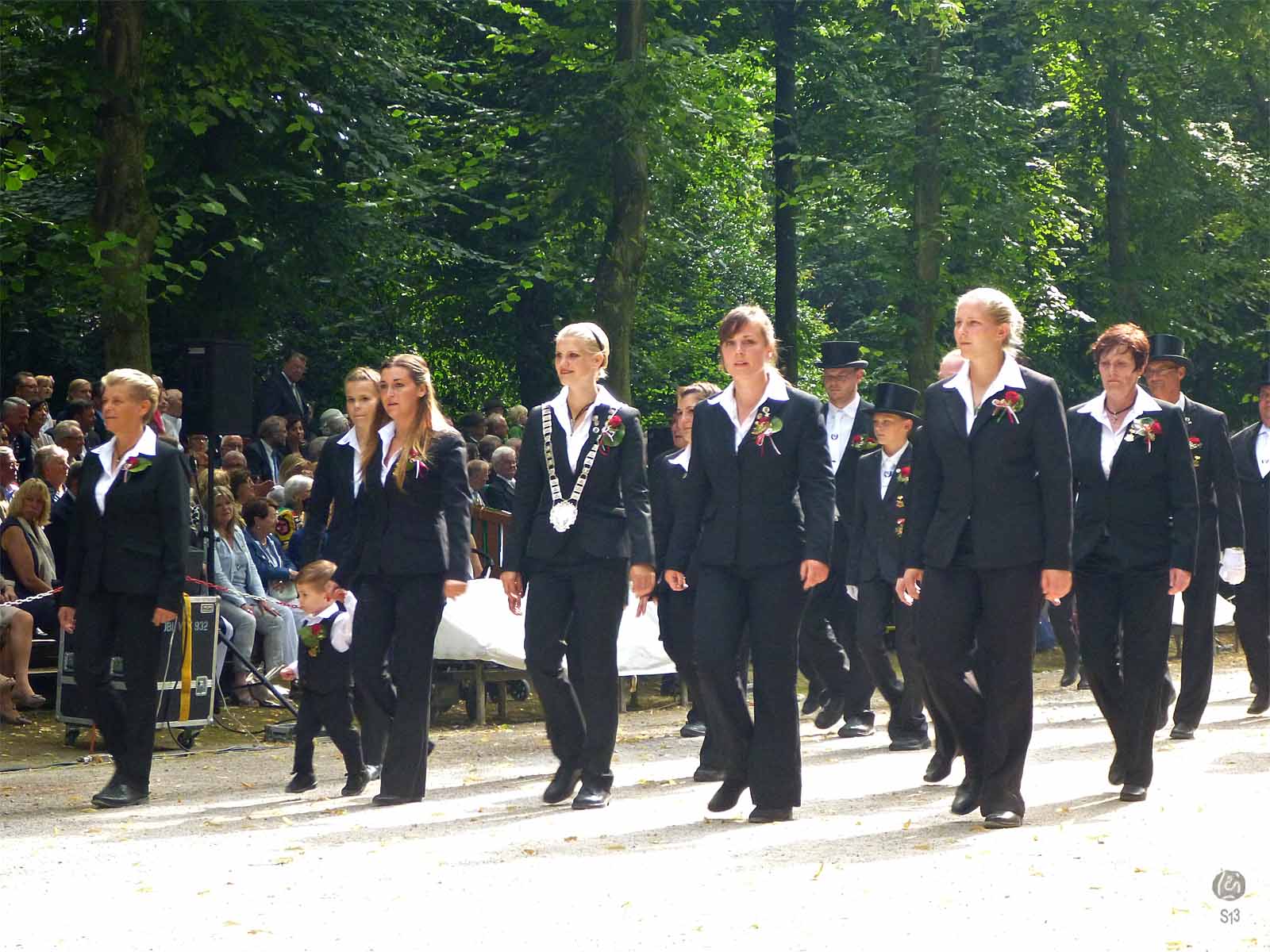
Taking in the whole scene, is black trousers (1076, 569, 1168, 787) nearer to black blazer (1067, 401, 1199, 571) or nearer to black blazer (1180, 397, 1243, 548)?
black blazer (1067, 401, 1199, 571)

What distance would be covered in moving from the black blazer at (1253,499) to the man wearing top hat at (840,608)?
111 inches

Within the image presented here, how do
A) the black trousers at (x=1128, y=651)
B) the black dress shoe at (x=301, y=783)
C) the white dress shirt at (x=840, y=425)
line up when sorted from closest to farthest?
the black trousers at (x=1128, y=651)
the black dress shoe at (x=301, y=783)
the white dress shirt at (x=840, y=425)

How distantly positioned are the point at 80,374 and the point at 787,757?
20.8 meters

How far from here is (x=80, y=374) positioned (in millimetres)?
27562

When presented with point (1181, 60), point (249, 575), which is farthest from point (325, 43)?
point (1181, 60)

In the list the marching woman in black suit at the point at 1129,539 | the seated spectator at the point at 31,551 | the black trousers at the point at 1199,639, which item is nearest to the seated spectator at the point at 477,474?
the seated spectator at the point at 31,551

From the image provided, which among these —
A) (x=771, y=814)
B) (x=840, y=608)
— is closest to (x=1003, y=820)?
(x=771, y=814)

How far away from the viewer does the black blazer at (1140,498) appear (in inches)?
370

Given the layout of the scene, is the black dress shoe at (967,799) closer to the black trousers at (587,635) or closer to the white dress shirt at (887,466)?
the black trousers at (587,635)

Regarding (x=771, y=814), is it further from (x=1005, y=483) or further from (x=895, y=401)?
(x=895, y=401)

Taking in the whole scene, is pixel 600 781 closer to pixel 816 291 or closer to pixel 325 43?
pixel 325 43

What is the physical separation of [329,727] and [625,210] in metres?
13.2

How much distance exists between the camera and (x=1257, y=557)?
13.9 m

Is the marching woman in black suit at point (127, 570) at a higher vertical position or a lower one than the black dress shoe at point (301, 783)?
higher
